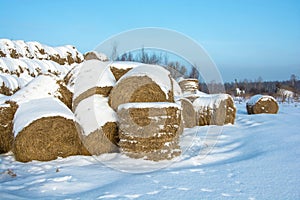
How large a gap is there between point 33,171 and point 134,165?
158 cm

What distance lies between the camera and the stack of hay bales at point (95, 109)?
5453 millimetres

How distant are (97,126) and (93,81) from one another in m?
1.23

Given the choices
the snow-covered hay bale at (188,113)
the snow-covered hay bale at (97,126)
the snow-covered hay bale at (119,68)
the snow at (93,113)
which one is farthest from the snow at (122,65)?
the snow-covered hay bale at (188,113)

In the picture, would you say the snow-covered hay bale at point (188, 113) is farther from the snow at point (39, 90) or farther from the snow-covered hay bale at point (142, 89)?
the snow at point (39, 90)

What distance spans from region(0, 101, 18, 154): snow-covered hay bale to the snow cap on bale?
4.27 feet

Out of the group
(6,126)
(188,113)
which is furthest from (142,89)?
(188,113)

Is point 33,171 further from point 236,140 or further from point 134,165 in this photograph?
point 236,140

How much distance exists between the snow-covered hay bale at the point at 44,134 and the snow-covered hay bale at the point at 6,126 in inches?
11.0

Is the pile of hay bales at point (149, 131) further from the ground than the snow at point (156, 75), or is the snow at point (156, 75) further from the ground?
the snow at point (156, 75)

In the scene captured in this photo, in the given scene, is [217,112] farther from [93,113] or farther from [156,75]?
[93,113]

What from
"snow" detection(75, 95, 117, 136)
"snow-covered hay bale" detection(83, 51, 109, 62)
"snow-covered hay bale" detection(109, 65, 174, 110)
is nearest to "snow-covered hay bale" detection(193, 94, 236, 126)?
"snow-covered hay bale" detection(83, 51, 109, 62)

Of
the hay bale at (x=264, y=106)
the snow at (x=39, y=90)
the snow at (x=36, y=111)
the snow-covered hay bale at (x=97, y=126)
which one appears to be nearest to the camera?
the snow at (x=36, y=111)

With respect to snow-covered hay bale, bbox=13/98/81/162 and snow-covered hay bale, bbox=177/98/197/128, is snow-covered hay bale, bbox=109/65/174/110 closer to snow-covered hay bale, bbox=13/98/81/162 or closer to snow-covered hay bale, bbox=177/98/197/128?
snow-covered hay bale, bbox=13/98/81/162

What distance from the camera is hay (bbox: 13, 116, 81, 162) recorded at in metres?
5.03
